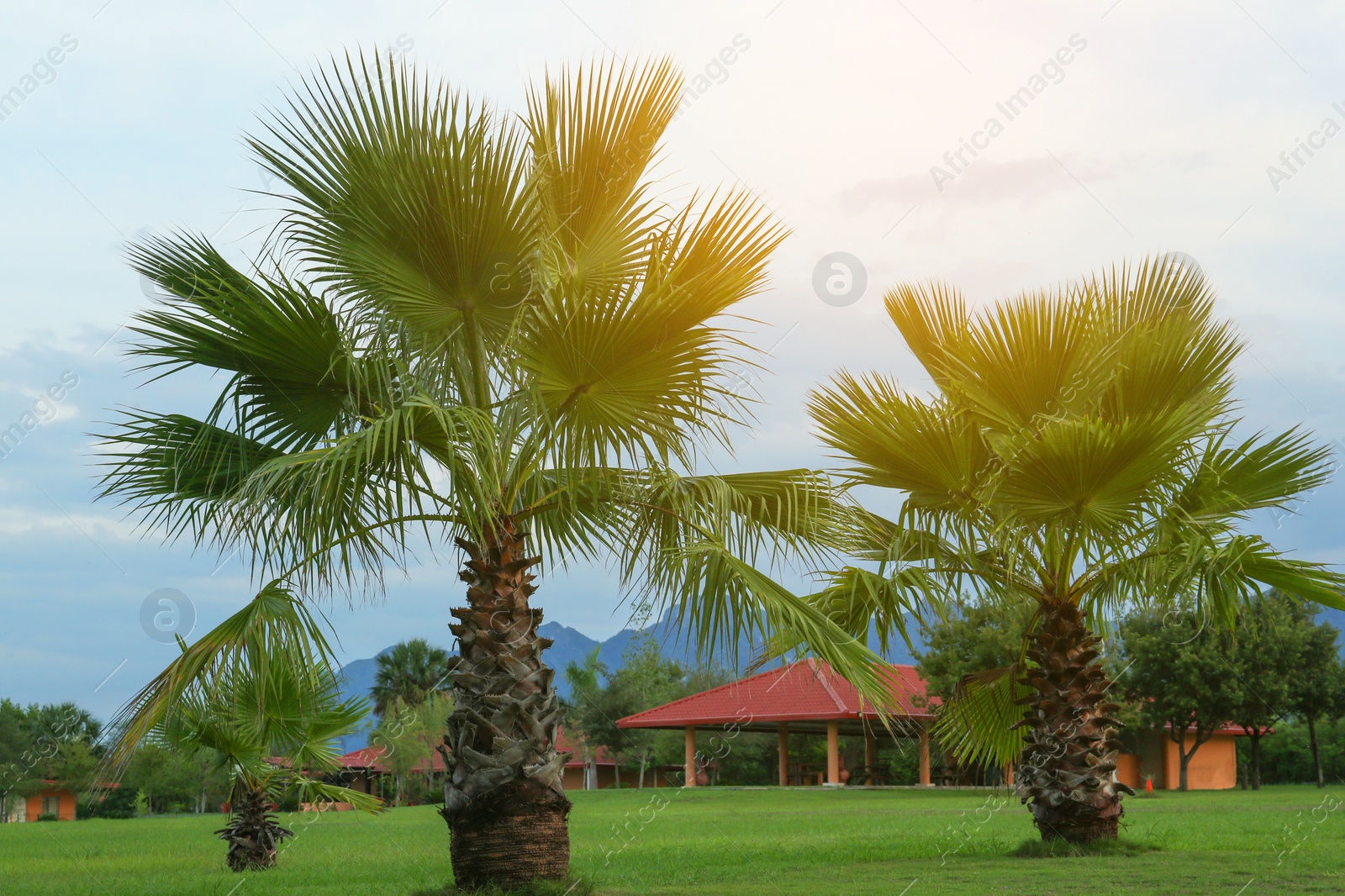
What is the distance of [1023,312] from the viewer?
931 centimetres

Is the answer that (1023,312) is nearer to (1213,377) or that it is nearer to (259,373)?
(1213,377)

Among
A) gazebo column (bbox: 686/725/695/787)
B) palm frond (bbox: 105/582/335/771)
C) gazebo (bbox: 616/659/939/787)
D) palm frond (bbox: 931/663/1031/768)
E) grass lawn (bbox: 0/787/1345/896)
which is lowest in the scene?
gazebo column (bbox: 686/725/695/787)

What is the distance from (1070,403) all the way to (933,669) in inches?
897

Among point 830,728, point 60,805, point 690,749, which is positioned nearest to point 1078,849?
point 830,728

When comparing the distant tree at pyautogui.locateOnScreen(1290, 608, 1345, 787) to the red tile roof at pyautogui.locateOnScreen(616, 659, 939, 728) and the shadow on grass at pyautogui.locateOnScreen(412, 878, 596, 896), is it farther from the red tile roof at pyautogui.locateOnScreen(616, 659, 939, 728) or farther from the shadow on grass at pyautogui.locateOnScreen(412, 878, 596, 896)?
the shadow on grass at pyautogui.locateOnScreen(412, 878, 596, 896)

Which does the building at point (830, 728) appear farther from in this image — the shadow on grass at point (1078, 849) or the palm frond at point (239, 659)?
the palm frond at point (239, 659)

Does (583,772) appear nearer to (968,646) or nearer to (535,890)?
(968,646)

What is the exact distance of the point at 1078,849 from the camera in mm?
9383

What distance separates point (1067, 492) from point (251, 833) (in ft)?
28.4

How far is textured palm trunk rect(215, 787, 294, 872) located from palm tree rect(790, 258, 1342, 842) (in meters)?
6.23

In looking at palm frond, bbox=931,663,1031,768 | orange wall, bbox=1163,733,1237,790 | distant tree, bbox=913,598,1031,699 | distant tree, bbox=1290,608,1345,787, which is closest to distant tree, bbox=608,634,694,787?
orange wall, bbox=1163,733,1237,790

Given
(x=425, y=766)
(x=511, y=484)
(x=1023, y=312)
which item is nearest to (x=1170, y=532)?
(x=1023, y=312)

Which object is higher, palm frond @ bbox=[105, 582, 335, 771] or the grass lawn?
palm frond @ bbox=[105, 582, 335, 771]

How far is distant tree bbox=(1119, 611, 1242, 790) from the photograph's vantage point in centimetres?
3366
